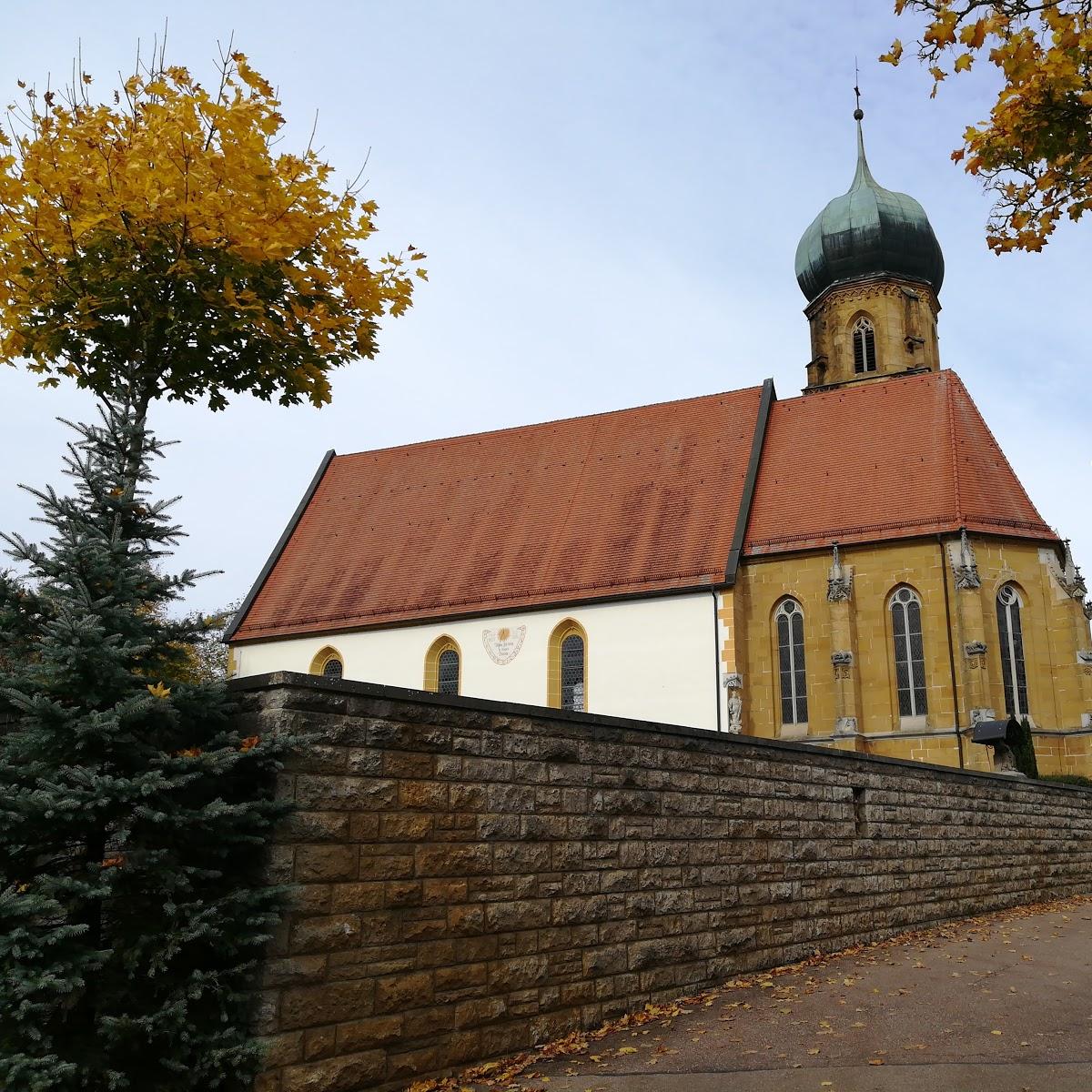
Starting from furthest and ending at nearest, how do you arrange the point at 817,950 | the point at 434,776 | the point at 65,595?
the point at 817,950 < the point at 434,776 < the point at 65,595

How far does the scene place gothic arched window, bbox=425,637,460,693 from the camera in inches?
1107

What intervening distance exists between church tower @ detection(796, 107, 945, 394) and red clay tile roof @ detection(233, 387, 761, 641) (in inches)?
600

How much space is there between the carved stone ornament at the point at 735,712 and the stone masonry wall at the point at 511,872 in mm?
13138

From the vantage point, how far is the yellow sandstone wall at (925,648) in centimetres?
2425

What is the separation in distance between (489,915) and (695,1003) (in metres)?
2.28

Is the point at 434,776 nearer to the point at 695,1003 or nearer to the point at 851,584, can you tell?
the point at 695,1003

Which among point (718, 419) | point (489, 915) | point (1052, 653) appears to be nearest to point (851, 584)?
point (1052, 653)

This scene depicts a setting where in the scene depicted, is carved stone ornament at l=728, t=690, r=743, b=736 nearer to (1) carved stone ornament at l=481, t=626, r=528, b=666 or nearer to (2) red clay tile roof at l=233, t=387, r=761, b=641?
(2) red clay tile roof at l=233, t=387, r=761, b=641

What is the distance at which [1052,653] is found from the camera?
25.0 metres

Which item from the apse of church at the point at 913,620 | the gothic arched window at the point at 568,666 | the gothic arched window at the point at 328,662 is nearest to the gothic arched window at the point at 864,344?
the apse of church at the point at 913,620

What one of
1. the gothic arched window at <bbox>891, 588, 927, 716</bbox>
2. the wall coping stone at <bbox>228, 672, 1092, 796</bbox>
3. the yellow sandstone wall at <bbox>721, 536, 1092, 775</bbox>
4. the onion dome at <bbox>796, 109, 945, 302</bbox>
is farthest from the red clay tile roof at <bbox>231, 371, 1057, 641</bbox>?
the onion dome at <bbox>796, 109, 945, 302</bbox>

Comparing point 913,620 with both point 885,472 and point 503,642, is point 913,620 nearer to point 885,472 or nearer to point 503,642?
point 885,472

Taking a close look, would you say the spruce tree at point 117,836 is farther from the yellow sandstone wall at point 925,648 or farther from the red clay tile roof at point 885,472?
the red clay tile roof at point 885,472

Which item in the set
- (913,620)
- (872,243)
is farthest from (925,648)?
(872,243)
